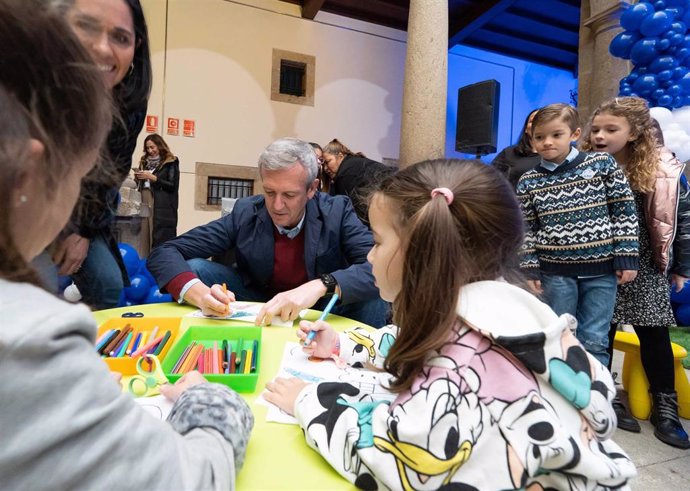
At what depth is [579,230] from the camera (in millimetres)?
2045

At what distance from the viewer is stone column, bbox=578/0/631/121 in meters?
4.34

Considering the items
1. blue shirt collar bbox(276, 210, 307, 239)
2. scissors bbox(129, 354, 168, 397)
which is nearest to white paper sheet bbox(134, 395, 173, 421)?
scissors bbox(129, 354, 168, 397)

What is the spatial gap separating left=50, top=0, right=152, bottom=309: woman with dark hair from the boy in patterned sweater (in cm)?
163

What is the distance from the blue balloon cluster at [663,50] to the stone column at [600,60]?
1060 millimetres

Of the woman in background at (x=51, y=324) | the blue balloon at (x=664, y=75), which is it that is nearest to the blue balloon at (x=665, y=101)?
the blue balloon at (x=664, y=75)

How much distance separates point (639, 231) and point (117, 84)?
2.29m

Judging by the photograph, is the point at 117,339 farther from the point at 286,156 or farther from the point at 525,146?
the point at 525,146

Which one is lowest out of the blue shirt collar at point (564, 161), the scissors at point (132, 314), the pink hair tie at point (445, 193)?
the scissors at point (132, 314)

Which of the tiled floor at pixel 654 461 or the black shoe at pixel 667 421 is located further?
the black shoe at pixel 667 421

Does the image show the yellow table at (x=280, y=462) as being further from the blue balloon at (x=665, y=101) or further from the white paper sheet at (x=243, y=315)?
the blue balloon at (x=665, y=101)

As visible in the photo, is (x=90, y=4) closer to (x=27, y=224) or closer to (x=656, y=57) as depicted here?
(x=27, y=224)

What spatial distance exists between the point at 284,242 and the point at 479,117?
396 centimetres

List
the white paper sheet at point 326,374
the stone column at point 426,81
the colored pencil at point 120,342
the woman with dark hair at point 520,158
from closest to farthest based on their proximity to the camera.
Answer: the white paper sheet at point 326,374 < the colored pencil at point 120,342 < the woman with dark hair at point 520,158 < the stone column at point 426,81

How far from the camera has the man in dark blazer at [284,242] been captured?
174 centimetres
